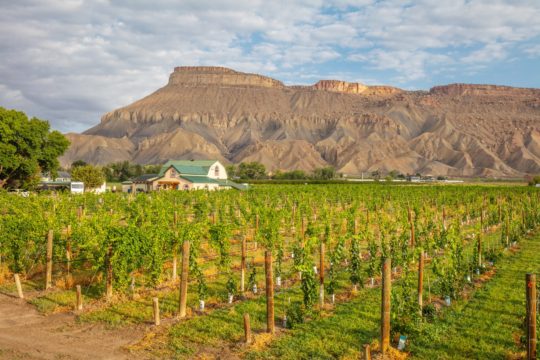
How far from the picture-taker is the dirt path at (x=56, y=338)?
10367mm

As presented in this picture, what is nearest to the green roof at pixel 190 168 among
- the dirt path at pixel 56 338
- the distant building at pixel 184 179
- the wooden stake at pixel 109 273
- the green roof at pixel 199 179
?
the distant building at pixel 184 179

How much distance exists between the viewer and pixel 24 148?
50.3m

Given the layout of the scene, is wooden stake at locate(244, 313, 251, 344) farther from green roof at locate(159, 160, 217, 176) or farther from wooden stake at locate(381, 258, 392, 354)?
green roof at locate(159, 160, 217, 176)

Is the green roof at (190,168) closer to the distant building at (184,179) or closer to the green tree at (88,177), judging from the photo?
the distant building at (184,179)

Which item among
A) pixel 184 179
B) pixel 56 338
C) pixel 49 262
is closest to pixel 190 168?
pixel 184 179

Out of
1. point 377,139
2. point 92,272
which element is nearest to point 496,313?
point 92,272

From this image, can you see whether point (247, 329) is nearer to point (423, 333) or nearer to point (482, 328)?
point (423, 333)

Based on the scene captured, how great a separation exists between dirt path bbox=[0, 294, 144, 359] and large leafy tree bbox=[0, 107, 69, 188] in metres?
39.7

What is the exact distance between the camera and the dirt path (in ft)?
34.0

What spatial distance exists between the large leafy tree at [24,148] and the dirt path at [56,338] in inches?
1561

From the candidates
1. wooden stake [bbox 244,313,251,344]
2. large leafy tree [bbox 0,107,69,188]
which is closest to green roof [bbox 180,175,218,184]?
large leafy tree [bbox 0,107,69,188]

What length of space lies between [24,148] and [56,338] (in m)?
44.9

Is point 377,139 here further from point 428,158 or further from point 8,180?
point 8,180

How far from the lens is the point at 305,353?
10070 millimetres
